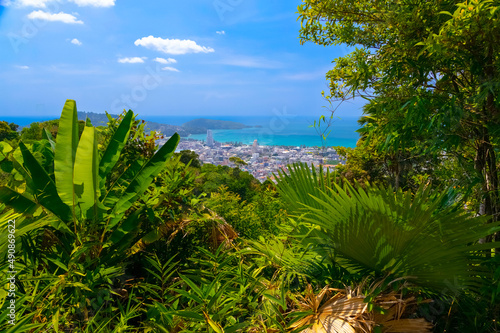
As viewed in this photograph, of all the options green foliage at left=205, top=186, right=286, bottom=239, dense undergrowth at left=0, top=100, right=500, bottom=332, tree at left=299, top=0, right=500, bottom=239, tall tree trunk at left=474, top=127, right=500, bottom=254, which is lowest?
green foliage at left=205, top=186, right=286, bottom=239

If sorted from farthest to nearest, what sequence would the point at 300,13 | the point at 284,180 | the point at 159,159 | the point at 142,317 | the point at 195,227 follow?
the point at 195,227, the point at 300,13, the point at 159,159, the point at 142,317, the point at 284,180

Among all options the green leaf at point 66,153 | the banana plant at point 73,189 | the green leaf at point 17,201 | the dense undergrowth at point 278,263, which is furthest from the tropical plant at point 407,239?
the green leaf at point 17,201

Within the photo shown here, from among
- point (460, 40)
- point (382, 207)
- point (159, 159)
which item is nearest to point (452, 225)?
point (382, 207)

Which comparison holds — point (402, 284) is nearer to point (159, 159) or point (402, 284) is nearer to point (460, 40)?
point (460, 40)

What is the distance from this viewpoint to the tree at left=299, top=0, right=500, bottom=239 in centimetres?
193

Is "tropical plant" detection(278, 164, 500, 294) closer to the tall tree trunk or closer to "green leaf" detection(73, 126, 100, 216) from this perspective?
the tall tree trunk

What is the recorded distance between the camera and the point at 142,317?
8.00 ft

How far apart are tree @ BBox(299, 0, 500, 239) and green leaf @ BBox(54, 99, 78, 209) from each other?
2374 millimetres

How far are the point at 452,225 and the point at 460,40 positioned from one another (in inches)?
50.3

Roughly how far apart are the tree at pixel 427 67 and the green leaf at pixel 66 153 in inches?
93.5

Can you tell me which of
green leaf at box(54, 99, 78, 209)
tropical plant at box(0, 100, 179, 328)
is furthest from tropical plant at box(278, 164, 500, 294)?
green leaf at box(54, 99, 78, 209)

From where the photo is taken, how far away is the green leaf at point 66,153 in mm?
2164

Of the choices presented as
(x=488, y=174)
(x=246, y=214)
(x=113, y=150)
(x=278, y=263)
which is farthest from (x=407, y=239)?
(x=246, y=214)

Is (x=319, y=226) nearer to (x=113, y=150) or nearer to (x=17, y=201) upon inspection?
(x=113, y=150)
